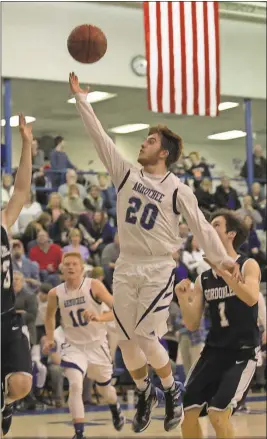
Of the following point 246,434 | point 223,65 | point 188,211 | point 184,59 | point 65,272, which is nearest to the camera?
point 188,211

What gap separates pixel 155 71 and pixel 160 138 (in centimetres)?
648

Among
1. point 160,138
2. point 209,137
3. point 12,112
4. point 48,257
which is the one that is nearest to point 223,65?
point 209,137

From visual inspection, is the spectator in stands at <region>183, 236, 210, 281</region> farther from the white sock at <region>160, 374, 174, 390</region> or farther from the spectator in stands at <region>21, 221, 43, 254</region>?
the white sock at <region>160, 374, 174, 390</region>

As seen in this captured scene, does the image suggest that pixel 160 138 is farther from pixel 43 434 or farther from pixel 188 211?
pixel 43 434

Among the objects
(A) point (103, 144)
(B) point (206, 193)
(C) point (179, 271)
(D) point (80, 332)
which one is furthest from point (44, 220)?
(A) point (103, 144)

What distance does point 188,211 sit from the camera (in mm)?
7137

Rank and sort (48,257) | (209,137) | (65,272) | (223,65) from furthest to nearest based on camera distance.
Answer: (209,137)
(223,65)
(48,257)
(65,272)

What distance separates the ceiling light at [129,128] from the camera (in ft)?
70.3

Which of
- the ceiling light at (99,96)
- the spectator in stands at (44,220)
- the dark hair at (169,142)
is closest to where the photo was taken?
the dark hair at (169,142)

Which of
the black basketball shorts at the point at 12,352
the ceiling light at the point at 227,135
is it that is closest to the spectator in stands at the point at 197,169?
the ceiling light at the point at 227,135

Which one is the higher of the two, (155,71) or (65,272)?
(155,71)

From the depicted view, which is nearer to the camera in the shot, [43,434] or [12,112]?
[43,434]

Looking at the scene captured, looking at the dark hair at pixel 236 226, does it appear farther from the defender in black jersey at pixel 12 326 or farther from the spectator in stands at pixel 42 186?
the spectator in stands at pixel 42 186

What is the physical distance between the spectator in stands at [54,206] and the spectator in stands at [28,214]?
23cm
